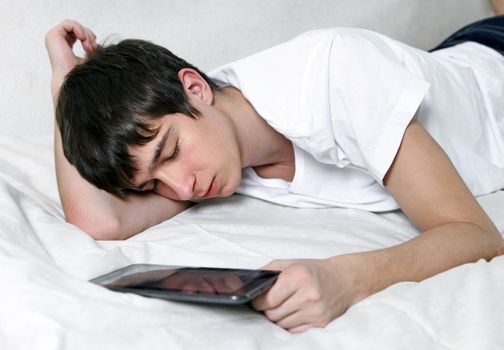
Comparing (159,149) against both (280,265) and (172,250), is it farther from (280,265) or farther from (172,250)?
(280,265)

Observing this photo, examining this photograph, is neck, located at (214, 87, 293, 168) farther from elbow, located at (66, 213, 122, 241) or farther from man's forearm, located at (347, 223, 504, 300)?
man's forearm, located at (347, 223, 504, 300)

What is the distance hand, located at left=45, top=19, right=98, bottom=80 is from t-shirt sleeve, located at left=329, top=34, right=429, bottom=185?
52 cm

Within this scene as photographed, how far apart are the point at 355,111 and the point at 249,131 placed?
20cm

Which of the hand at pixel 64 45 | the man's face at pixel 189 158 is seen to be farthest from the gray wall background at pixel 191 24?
the man's face at pixel 189 158

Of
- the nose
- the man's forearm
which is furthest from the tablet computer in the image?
the nose

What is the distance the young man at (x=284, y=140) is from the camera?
119 cm

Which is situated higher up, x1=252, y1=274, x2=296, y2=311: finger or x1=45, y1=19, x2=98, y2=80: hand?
x1=45, y1=19, x2=98, y2=80: hand

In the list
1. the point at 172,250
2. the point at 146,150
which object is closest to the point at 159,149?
the point at 146,150

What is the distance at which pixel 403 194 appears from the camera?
1.23m

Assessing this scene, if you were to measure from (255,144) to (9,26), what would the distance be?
79cm

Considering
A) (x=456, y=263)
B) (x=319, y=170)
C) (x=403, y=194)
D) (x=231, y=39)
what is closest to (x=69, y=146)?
(x=319, y=170)

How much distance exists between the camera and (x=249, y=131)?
4.51 ft

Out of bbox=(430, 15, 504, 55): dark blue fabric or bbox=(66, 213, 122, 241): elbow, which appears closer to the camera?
bbox=(66, 213, 122, 241): elbow

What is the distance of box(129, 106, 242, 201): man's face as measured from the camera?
1.23m
